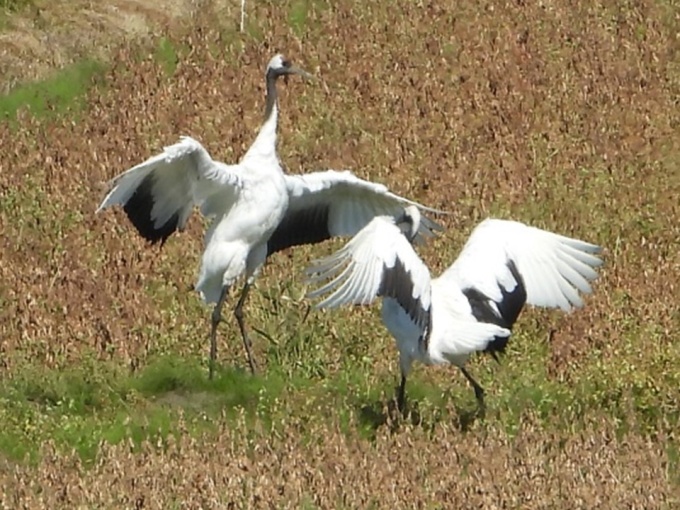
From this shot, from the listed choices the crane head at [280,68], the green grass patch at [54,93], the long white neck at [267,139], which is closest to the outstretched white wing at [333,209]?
the long white neck at [267,139]

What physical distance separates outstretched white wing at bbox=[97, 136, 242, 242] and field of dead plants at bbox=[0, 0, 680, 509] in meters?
0.92

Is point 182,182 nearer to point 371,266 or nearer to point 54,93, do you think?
point 371,266

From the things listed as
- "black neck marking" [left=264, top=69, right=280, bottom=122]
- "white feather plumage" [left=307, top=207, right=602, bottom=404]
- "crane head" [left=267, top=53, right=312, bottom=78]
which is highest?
"crane head" [left=267, top=53, right=312, bottom=78]

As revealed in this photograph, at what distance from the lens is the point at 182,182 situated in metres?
13.3

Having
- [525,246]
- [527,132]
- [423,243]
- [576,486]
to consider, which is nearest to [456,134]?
[527,132]

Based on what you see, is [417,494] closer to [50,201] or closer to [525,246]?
[525,246]

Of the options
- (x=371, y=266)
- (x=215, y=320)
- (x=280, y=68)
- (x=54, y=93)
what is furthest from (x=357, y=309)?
(x=54, y=93)

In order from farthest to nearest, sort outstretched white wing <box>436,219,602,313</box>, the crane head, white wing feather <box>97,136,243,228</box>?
the crane head, white wing feather <box>97,136,243,228</box>, outstretched white wing <box>436,219,602,313</box>

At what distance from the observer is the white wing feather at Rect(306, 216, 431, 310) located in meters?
11.7

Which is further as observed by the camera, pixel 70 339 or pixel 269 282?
pixel 269 282

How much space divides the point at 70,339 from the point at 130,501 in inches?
152

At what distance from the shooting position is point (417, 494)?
9719 mm

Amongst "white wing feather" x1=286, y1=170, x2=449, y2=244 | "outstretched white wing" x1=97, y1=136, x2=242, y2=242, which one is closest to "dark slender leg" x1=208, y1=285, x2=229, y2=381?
"outstretched white wing" x1=97, y1=136, x2=242, y2=242

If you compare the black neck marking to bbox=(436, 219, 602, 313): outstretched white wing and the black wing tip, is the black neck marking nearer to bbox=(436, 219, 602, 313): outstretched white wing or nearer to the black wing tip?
→ the black wing tip
